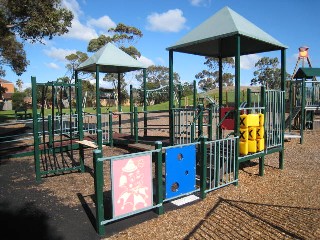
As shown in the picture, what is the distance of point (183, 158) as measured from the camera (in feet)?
16.3

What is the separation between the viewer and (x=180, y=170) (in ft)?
16.2

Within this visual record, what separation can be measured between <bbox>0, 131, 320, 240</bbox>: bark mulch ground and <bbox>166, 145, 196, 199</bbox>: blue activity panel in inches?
13.0

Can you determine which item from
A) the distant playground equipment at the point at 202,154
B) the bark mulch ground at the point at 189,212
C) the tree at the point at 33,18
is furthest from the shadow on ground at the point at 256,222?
the tree at the point at 33,18

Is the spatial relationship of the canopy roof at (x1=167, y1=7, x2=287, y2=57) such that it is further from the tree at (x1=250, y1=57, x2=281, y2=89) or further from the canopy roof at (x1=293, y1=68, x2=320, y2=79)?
the tree at (x1=250, y1=57, x2=281, y2=89)

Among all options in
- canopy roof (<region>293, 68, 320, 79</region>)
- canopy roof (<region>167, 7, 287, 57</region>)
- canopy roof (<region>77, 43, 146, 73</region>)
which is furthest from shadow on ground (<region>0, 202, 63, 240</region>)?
canopy roof (<region>293, 68, 320, 79</region>)

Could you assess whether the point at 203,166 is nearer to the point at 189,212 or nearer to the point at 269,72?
the point at 189,212

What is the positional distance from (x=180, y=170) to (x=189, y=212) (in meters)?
0.73

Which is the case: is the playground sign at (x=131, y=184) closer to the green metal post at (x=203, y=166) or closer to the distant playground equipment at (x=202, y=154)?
the distant playground equipment at (x=202, y=154)

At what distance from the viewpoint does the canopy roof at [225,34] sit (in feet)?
19.8

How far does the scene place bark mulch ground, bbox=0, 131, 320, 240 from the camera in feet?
12.9

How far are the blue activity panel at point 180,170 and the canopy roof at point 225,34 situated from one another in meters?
2.69

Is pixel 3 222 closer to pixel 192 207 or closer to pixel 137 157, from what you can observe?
pixel 137 157

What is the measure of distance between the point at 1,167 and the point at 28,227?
4667mm

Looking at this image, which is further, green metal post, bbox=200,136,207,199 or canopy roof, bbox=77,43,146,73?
canopy roof, bbox=77,43,146,73
